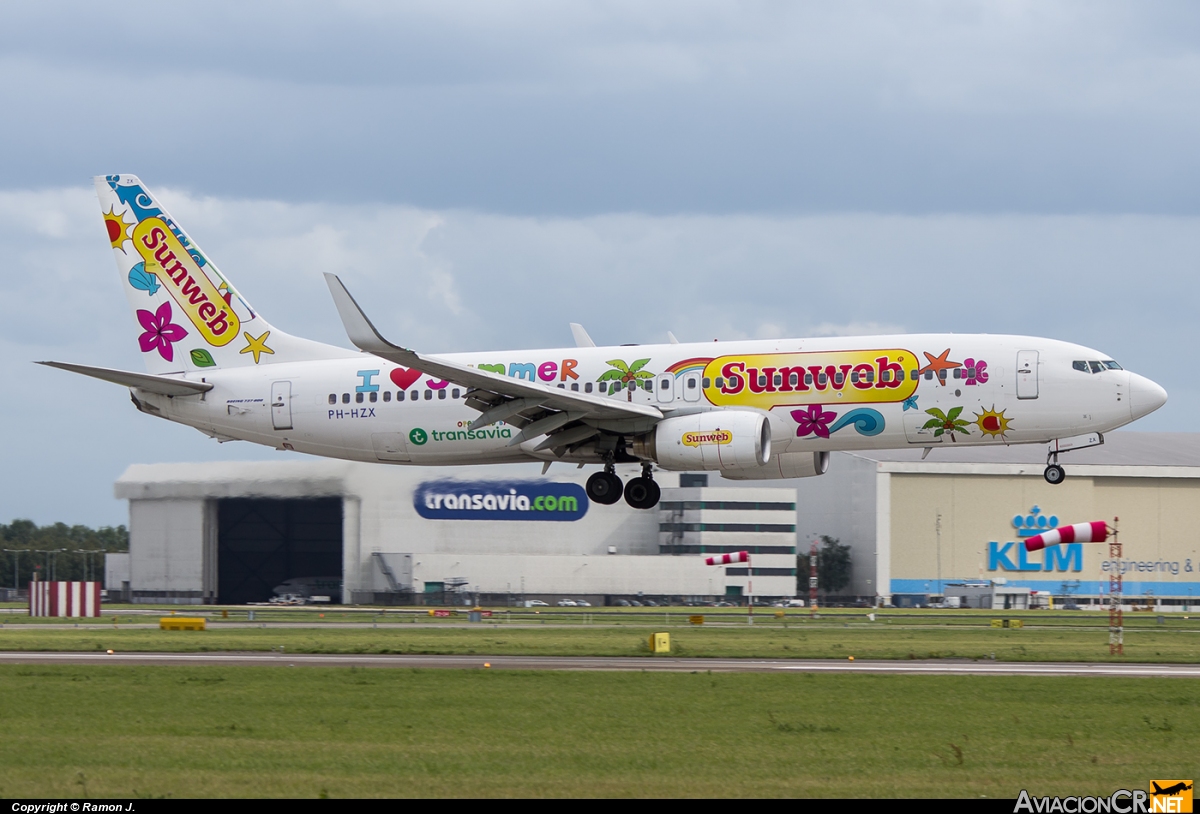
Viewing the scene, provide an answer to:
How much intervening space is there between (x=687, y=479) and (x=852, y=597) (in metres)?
24.9

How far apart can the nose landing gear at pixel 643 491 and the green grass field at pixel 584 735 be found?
9585 millimetres

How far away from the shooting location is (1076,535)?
5144 cm

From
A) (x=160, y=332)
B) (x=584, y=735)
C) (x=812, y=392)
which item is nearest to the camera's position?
Answer: (x=584, y=735)

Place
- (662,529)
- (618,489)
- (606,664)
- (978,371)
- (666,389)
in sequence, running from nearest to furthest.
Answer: (606,664), (978,371), (666,389), (618,489), (662,529)

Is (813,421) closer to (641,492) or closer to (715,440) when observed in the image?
(715,440)

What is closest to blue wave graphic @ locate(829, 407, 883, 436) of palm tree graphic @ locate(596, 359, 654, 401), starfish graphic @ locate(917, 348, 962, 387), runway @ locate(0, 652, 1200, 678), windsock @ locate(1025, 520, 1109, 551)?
starfish graphic @ locate(917, 348, 962, 387)

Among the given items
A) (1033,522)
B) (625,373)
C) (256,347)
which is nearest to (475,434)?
(625,373)

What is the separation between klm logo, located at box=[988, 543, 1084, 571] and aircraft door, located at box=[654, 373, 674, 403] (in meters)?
105

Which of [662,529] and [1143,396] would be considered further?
[662,529]

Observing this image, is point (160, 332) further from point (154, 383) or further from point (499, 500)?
point (499, 500)

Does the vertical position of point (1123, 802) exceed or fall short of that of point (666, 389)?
it falls short

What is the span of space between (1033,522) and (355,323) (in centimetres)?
11096

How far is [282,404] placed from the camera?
4428 cm

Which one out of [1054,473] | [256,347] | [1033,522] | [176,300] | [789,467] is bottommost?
[1033,522]
